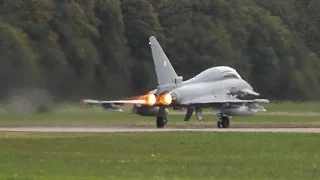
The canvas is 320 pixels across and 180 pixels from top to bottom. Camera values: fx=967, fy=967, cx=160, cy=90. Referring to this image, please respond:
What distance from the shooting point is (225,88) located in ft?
189

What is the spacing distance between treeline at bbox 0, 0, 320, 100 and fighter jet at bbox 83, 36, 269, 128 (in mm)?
3591

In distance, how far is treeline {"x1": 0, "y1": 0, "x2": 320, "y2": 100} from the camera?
55.1m

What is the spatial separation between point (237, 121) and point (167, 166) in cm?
3655

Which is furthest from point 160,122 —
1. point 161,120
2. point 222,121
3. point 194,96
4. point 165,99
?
point 222,121

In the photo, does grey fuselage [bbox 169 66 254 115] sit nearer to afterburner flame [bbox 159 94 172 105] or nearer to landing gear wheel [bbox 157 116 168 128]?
afterburner flame [bbox 159 94 172 105]

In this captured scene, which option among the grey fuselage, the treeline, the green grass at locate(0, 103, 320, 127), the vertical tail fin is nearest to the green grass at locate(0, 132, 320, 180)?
the green grass at locate(0, 103, 320, 127)

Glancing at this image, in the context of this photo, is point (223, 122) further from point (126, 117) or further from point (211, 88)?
point (126, 117)

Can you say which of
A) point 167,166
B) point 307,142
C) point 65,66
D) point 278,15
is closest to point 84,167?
point 167,166

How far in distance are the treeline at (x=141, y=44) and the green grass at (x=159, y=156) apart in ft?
36.8

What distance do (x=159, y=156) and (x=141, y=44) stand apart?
42.6m

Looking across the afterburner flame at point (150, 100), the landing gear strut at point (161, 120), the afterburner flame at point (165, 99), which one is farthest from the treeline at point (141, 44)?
the afterburner flame at point (165, 99)

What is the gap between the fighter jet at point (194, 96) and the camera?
54.8m

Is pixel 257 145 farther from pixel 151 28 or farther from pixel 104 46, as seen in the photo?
pixel 151 28

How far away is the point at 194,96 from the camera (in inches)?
2218
